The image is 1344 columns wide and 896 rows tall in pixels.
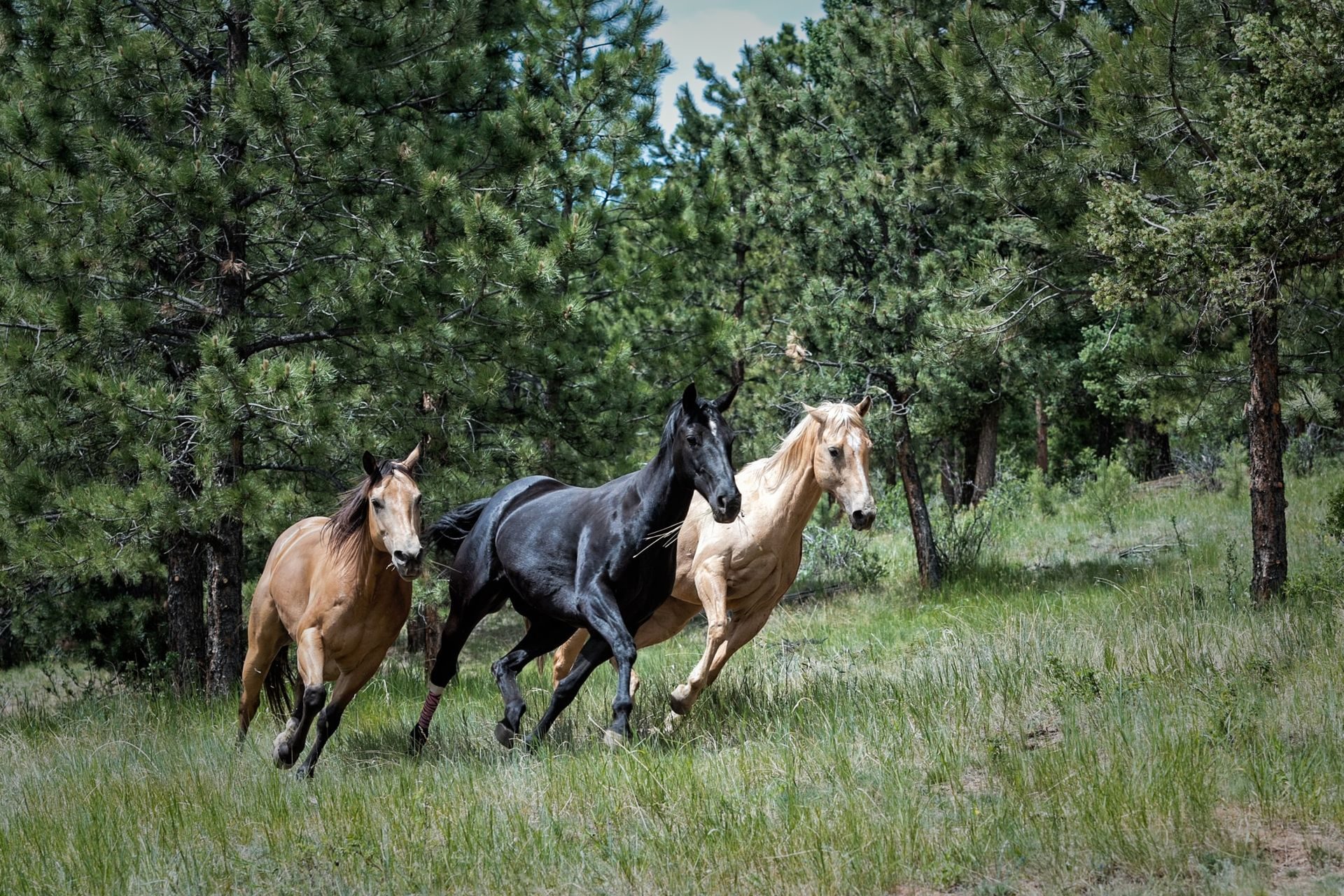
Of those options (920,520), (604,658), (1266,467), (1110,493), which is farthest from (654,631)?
(1110,493)

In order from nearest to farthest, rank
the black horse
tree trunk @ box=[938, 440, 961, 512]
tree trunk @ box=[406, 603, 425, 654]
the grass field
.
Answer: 1. the grass field
2. the black horse
3. tree trunk @ box=[406, 603, 425, 654]
4. tree trunk @ box=[938, 440, 961, 512]

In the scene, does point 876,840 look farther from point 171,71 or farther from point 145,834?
point 171,71

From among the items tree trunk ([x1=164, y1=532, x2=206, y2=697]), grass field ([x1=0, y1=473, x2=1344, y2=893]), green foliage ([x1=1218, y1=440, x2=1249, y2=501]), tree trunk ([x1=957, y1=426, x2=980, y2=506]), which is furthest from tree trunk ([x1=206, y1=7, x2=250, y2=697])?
tree trunk ([x1=957, y1=426, x2=980, y2=506])

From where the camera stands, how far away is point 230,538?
9805 mm

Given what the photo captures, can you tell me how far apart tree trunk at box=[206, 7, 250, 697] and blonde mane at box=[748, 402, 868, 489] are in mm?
4682

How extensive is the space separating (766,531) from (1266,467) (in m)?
3.91

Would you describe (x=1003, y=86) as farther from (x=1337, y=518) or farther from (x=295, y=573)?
(x=295, y=573)

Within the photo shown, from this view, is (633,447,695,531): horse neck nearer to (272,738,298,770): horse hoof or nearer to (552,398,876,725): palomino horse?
(552,398,876,725): palomino horse

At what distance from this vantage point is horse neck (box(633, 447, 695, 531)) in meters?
→ 6.31

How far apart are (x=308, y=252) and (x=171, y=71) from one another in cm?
187

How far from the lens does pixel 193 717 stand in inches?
345

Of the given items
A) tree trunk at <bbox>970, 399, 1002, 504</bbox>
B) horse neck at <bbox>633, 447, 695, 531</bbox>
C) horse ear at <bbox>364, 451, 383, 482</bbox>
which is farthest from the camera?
tree trunk at <bbox>970, 399, 1002, 504</bbox>

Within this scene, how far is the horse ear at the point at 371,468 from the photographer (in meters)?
6.16

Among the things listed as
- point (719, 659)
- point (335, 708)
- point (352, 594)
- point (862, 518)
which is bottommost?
point (335, 708)
